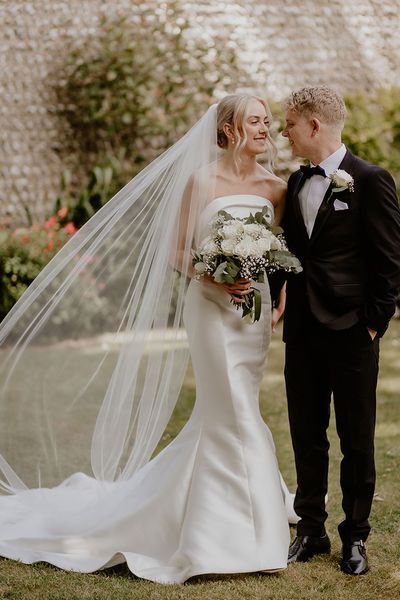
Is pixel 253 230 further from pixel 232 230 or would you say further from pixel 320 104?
pixel 320 104

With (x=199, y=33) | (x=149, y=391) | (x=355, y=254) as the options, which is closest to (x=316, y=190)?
(x=355, y=254)

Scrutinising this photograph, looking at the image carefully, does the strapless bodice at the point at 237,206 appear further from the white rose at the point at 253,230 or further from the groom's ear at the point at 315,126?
the groom's ear at the point at 315,126

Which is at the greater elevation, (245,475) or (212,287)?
(212,287)

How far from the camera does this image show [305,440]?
4074mm

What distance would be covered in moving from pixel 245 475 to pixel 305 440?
346mm

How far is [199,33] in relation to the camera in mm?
11969

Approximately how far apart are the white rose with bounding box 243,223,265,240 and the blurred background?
23.4 ft

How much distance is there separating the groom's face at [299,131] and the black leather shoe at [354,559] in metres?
1.76

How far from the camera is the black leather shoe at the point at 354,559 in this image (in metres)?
3.89

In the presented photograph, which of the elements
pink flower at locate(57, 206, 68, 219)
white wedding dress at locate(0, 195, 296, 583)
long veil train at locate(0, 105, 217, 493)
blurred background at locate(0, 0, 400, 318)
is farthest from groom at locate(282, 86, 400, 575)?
blurred background at locate(0, 0, 400, 318)

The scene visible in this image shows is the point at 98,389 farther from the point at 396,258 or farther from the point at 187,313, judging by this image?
the point at 396,258

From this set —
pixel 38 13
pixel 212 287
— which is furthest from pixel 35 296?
pixel 38 13

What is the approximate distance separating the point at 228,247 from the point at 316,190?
477mm

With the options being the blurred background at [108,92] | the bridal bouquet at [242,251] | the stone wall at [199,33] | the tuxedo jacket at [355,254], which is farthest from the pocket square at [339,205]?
the stone wall at [199,33]
